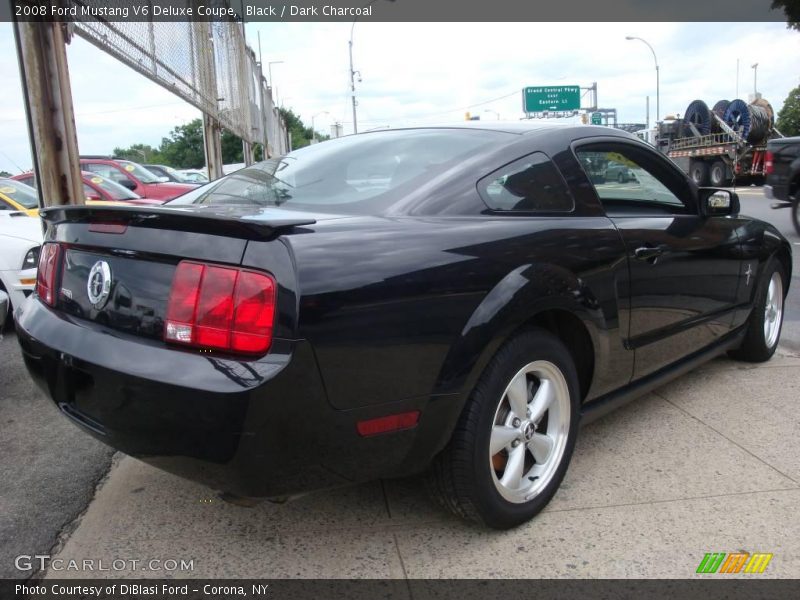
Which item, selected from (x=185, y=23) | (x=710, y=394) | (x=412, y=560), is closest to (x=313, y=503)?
(x=412, y=560)

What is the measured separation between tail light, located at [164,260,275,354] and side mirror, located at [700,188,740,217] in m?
2.58

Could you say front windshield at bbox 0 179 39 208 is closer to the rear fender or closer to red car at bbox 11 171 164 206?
red car at bbox 11 171 164 206

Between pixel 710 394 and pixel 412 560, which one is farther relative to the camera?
pixel 710 394

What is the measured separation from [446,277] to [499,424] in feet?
2.03

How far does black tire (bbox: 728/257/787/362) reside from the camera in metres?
4.12

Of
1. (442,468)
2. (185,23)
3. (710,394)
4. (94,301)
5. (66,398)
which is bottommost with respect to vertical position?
(710,394)

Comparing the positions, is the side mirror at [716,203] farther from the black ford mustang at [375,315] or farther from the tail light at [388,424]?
the tail light at [388,424]

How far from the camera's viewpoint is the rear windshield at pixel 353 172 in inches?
99.9

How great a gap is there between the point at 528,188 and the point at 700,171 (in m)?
23.5

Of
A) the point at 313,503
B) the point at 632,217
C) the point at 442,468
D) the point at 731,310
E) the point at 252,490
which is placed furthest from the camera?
the point at 731,310

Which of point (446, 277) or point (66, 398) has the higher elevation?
point (446, 277)

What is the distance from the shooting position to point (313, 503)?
107 inches

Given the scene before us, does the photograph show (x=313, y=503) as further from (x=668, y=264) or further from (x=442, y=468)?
(x=668, y=264)

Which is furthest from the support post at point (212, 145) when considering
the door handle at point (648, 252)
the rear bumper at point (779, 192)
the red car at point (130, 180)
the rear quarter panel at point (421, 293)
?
the rear bumper at point (779, 192)
